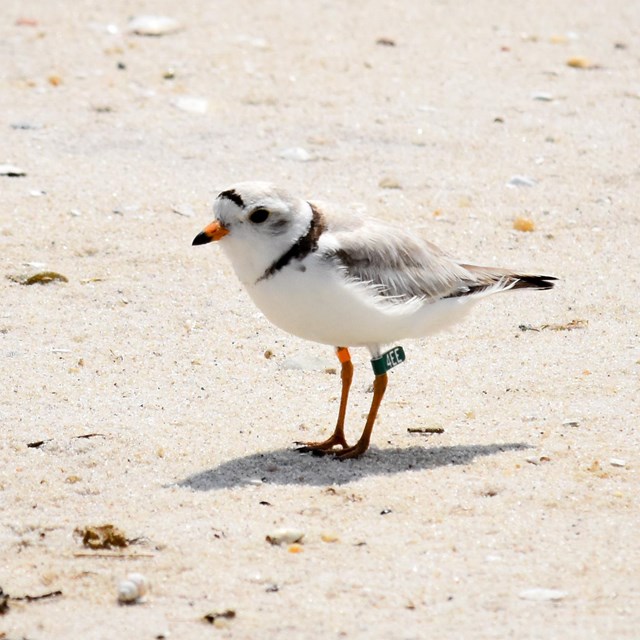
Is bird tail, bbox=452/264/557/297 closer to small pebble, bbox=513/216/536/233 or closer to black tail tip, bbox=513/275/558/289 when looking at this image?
black tail tip, bbox=513/275/558/289

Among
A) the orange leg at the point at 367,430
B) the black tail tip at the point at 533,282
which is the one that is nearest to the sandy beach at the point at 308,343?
the orange leg at the point at 367,430

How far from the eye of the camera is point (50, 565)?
446 centimetres

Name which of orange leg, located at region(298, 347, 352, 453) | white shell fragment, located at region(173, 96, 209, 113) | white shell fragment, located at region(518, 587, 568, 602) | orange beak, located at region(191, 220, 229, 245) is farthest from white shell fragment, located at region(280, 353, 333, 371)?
white shell fragment, located at region(173, 96, 209, 113)

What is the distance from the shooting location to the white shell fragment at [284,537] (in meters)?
4.56

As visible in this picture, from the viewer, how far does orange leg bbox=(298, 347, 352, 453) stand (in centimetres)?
551

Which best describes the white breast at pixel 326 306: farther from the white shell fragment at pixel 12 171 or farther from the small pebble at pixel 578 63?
the small pebble at pixel 578 63

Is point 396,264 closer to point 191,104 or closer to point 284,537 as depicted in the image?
point 284,537

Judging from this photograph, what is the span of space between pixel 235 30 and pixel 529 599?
A: 834 cm

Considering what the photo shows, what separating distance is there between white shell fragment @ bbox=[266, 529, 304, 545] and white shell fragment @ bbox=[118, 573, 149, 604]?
1.76ft

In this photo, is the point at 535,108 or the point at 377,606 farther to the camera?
the point at 535,108

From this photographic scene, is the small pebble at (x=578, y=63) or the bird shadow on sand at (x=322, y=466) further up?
the small pebble at (x=578, y=63)

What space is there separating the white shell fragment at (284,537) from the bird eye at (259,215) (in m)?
1.36

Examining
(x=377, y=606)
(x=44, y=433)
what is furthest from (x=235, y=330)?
(x=377, y=606)

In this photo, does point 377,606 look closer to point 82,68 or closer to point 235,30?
point 82,68
